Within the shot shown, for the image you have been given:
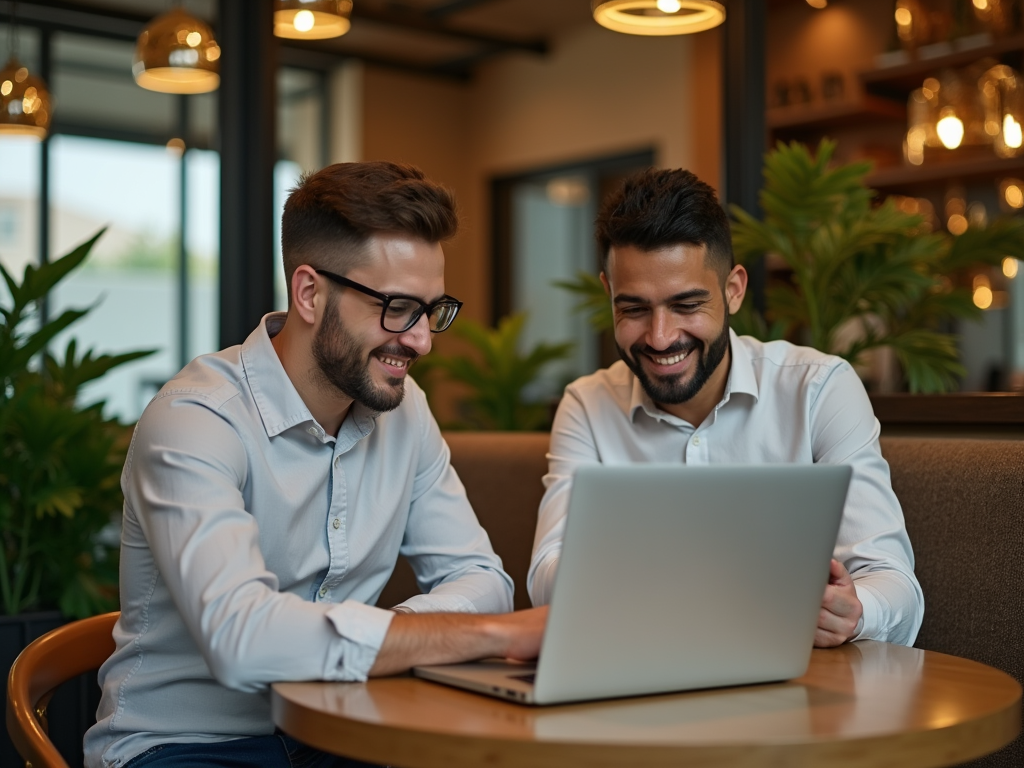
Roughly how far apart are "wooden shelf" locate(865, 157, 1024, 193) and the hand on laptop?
12.2 feet

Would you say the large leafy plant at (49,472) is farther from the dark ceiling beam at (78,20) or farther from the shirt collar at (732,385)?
the dark ceiling beam at (78,20)

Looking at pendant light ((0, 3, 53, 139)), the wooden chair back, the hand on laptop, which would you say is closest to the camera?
the wooden chair back

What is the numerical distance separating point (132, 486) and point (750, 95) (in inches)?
85.8

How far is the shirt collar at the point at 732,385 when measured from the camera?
2.02 meters

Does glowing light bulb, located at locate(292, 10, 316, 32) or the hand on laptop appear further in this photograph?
glowing light bulb, located at locate(292, 10, 316, 32)

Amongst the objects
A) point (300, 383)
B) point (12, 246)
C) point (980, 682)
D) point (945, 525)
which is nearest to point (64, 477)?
point (300, 383)

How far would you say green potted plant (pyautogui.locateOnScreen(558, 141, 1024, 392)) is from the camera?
2783mm

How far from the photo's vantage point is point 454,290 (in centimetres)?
858

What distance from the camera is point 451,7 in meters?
6.99

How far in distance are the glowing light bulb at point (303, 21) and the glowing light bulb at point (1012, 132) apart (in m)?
2.11

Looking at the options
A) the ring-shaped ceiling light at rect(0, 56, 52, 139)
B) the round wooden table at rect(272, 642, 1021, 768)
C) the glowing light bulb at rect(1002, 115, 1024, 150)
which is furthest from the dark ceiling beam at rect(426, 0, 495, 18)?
the round wooden table at rect(272, 642, 1021, 768)

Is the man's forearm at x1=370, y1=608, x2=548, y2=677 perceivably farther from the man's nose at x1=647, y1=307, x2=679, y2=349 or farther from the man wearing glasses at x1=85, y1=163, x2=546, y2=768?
the man's nose at x1=647, y1=307, x2=679, y2=349

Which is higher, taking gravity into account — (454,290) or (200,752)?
(454,290)

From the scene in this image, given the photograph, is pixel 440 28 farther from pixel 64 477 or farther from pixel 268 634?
pixel 268 634
